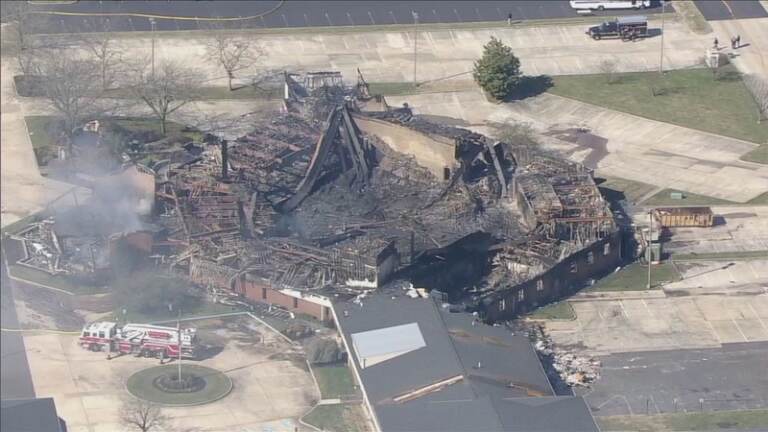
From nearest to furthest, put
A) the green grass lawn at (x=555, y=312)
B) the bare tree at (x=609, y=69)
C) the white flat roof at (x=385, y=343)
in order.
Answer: the white flat roof at (x=385, y=343) < the green grass lawn at (x=555, y=312) < the bare tree at (x=609, y=69)

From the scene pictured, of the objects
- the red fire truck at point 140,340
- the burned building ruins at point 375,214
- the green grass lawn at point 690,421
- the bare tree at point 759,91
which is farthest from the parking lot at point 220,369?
the bare tree at point 759,91

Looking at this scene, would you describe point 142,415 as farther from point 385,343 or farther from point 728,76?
point 728,76

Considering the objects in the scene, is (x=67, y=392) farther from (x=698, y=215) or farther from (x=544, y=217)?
(x=698, y=215)

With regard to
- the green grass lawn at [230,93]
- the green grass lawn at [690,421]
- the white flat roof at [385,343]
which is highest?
the green grass lawn at [230,93]

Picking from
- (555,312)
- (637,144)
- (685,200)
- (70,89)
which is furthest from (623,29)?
(555,312)

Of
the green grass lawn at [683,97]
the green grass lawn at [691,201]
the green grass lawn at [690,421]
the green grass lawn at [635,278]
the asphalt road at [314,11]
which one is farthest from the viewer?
the asphalt road at [314,11]

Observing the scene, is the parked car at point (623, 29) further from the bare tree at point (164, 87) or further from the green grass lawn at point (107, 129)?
the green grass lawn at point (107, 129)
